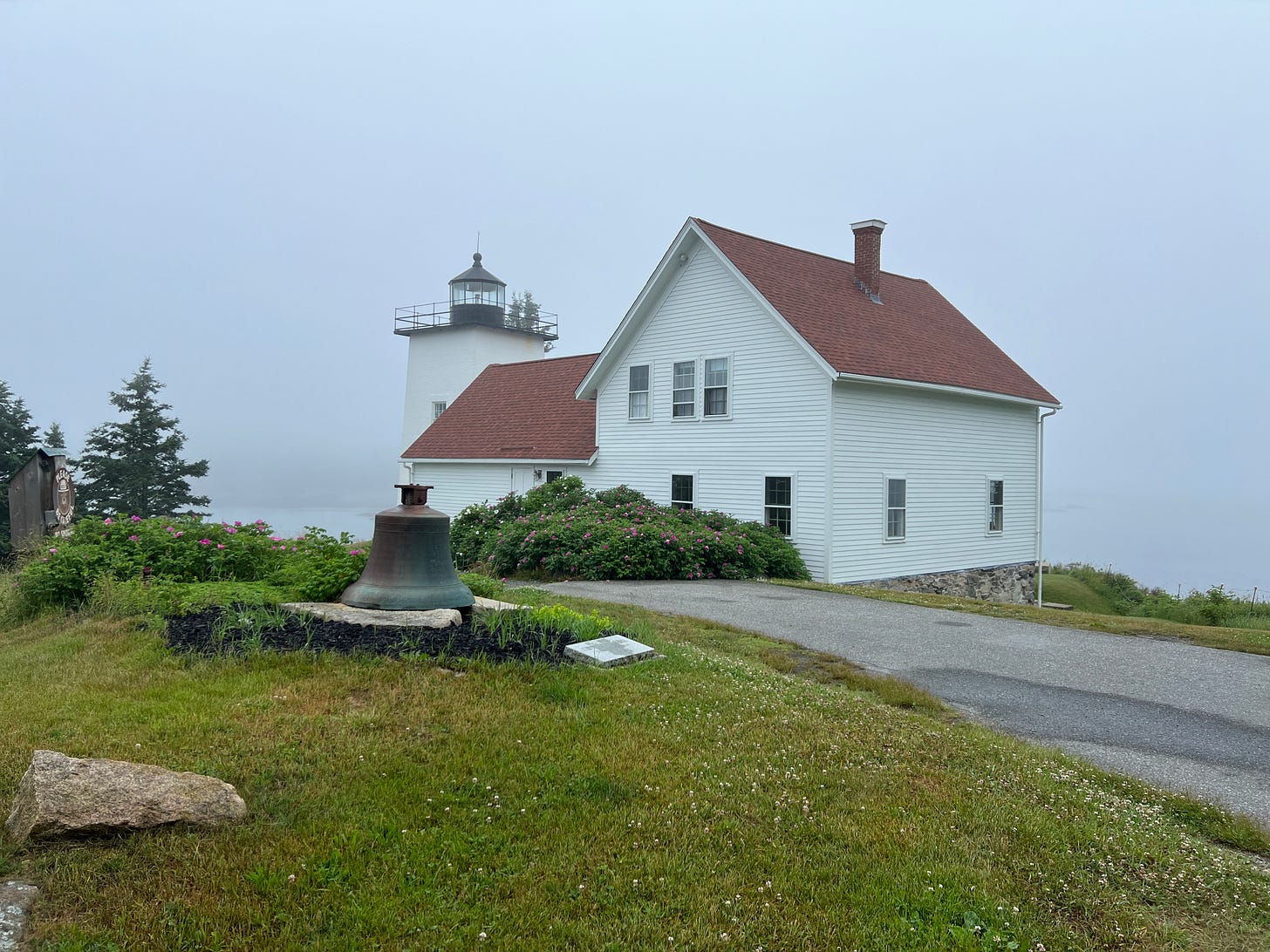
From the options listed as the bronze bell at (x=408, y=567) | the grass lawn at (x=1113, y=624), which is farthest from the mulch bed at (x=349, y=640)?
the grass lawn at (x=1113, y=624)

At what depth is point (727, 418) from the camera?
2236 cm

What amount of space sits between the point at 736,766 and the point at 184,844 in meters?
3.16

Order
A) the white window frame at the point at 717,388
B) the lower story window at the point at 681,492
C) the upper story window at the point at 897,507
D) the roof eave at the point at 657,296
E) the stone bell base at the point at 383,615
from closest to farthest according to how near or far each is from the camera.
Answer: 1. the stone bell base at the point at 383,615
2. the roof eave at the point at 657,296
3. the upper story window at the point at 897,507
4. the white window frame at the point at 717,388
5. the lower story window at the point at 681,492

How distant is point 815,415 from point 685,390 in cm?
425

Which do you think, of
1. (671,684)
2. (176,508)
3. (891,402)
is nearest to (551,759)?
(671,684)

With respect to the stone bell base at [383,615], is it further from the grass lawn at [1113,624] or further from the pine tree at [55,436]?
the pine tree at [55,436]

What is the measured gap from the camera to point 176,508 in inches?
1639

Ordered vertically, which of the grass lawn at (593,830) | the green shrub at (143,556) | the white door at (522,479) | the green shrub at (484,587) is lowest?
the grass lawn at (593,830)

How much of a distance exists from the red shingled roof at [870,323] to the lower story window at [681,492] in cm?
512

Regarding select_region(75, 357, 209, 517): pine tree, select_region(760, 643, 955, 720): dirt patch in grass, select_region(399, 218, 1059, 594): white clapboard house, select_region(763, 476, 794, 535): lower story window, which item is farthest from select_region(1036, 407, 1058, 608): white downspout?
select_region(75, 357, 209, 517): pine tree

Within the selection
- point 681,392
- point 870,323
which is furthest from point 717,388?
point 870,323

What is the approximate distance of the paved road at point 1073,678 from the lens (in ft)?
23.4

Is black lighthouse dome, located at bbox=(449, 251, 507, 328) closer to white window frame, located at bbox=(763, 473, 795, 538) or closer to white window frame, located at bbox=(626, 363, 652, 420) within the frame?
white window frame, located at bbox=(626, 363, 652, 420)

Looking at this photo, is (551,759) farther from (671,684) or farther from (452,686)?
(671,684)
